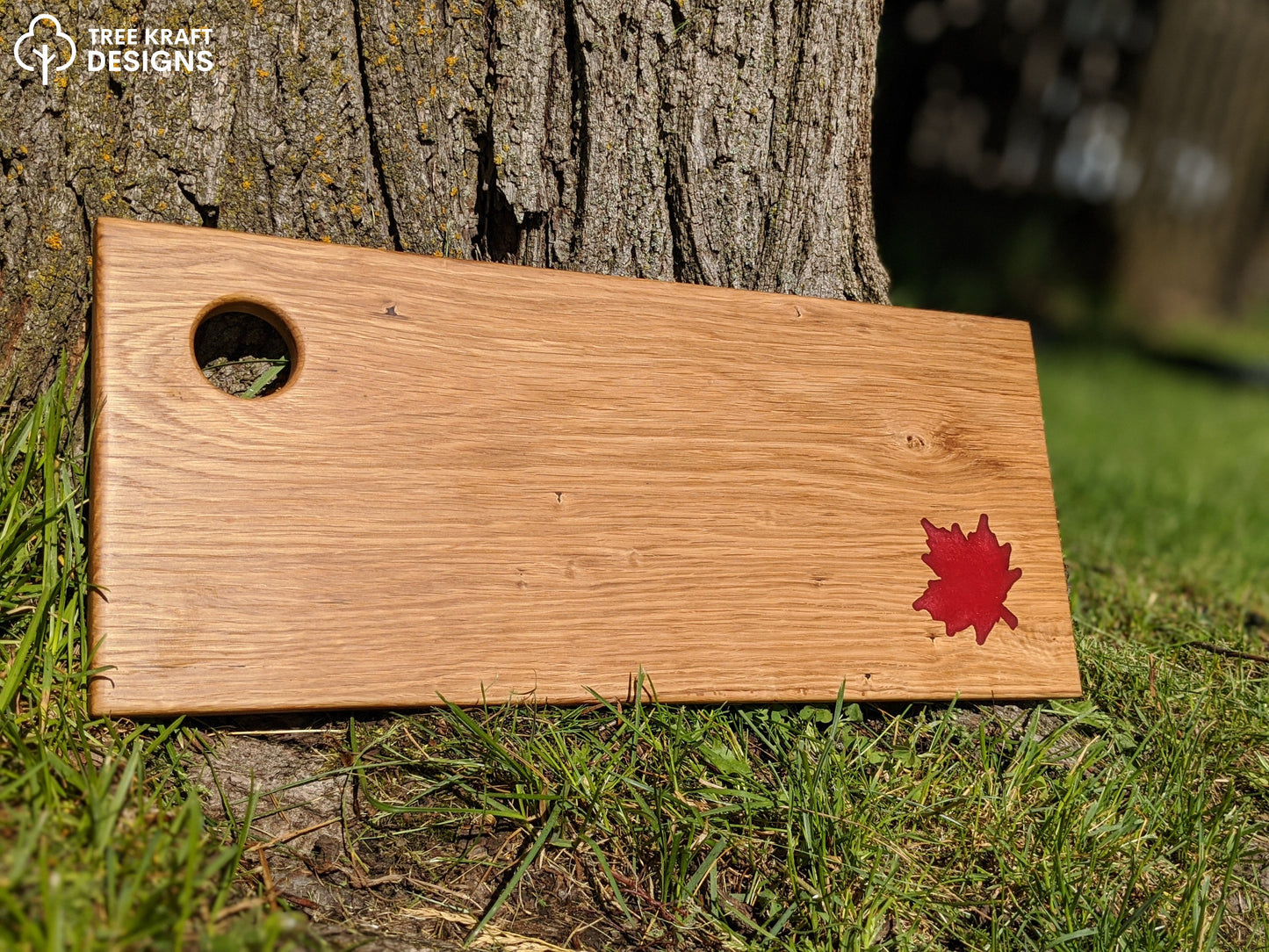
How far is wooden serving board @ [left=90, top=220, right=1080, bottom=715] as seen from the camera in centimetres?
130

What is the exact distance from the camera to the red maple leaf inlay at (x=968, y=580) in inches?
65.5

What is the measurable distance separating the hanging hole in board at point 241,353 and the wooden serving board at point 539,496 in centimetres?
16

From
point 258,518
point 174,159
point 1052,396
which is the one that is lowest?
point 1052,396

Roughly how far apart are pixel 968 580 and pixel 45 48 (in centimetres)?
163

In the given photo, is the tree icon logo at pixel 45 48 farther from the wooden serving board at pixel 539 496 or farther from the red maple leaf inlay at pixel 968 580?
the red maple leaf inlay at pixel 968 580

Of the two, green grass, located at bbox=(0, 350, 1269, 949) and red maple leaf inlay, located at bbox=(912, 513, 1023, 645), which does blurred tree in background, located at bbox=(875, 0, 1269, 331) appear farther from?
green grass, located at bbox=(0, 350, 1269, 949)

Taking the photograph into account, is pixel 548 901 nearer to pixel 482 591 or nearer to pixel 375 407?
pixel 482 591

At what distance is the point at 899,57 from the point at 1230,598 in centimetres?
425

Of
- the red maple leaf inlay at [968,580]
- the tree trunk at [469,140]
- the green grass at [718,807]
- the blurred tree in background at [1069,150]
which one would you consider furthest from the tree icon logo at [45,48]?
the blurred tree in background at [1069,150]

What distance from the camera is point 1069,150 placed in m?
6.98

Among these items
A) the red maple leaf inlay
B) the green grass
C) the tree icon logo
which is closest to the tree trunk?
the tree icon logo

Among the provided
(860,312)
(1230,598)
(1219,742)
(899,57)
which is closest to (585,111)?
(860,312)

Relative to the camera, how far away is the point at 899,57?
554cm

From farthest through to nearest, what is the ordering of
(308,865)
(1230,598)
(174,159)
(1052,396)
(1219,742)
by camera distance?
(1052,396) < (1230,598) < (1219,742) < (174,159) < (308,865)
